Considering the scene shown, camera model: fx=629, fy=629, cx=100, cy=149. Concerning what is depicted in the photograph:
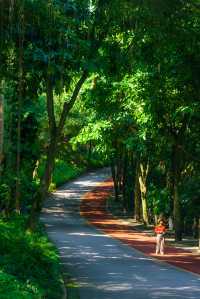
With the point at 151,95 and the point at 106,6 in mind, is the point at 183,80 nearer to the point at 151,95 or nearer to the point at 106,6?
the point at 151,95

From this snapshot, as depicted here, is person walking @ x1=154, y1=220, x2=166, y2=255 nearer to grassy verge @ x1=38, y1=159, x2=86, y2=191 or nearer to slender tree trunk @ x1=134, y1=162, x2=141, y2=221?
slender tree trunk @ x1=134, y1=162, x2=141, y2=221

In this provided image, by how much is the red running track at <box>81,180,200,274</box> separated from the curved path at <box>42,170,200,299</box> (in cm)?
75

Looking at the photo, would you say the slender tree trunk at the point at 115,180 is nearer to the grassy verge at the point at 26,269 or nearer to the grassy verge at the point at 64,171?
the grassy verge at the point at 64,171

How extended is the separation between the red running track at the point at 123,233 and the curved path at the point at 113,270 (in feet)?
2.47

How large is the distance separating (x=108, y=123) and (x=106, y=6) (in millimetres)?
16832

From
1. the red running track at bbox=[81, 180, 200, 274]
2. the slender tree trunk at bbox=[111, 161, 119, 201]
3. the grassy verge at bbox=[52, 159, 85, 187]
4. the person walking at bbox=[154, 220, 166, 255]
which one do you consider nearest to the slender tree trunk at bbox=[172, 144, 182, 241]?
the red running track at bbox=[81, 180, 200, 274]

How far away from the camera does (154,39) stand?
1764 cm

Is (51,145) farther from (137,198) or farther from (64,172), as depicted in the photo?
(64,172)

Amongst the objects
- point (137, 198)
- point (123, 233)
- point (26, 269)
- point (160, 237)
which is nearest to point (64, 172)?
point (137, 198)

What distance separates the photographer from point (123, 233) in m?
37.9

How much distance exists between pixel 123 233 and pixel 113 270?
15924mm

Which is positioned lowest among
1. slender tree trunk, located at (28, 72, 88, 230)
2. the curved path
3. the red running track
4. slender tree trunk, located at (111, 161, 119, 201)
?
the red running track

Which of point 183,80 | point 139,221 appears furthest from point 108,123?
point 139,221

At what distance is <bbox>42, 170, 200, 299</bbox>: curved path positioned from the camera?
17.7 meters
